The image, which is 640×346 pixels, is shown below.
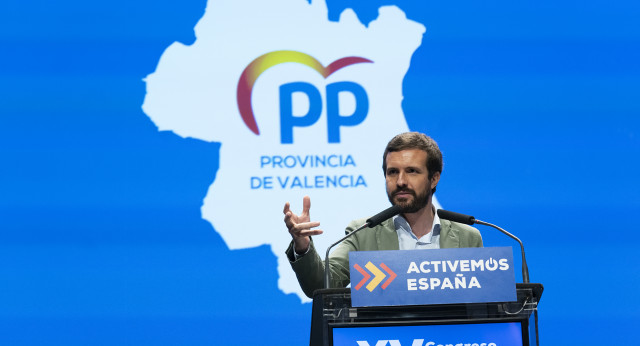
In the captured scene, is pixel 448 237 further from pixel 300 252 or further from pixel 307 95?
pixel 307 95

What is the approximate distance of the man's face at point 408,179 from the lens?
2.72 meters

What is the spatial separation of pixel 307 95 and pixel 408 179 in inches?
50.4

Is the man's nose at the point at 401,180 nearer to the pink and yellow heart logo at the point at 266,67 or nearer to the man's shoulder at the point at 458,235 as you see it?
the man's shoulder at the point at 458,235

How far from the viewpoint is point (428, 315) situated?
1946mm

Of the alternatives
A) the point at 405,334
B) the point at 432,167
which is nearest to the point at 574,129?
the point at 432,167

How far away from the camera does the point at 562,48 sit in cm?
409

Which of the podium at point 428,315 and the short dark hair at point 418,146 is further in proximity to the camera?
the short dark hair at point 418,146

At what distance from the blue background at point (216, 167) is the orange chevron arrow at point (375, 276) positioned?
6.07 feet

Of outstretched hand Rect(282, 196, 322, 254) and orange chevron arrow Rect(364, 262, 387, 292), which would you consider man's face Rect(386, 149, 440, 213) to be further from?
orange chevron arrow Rect(364, 262, 387, 292)

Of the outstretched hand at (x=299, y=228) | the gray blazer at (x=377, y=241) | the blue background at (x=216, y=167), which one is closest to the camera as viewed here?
the outstretched hand at (x=299, y=228)

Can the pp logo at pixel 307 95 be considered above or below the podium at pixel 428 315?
above

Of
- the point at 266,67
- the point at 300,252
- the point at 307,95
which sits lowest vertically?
the point at 300,252

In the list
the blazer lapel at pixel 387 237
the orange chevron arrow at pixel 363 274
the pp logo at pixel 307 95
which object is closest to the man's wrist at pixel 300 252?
the orange chevron arrow at pixel 363 274

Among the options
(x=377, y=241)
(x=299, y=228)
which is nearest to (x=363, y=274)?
(x=299, y=228)
